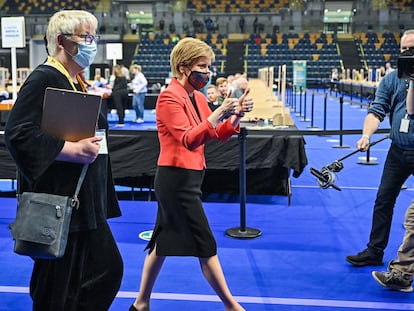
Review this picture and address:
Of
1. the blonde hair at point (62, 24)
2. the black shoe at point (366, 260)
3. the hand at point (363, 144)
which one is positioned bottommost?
the black shoe at point (366, 260)

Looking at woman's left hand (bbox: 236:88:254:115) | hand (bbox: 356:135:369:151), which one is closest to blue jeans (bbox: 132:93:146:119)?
hand (bbox: 356:135:369:151)

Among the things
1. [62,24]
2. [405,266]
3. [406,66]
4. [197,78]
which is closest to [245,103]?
[197,78]

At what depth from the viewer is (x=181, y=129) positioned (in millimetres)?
2588

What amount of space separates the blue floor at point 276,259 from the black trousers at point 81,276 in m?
0.97

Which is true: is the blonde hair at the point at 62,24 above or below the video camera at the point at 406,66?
above

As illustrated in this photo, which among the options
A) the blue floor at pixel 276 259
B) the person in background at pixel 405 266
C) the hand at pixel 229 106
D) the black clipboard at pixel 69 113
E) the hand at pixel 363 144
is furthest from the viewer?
the hand at pixel 363 144

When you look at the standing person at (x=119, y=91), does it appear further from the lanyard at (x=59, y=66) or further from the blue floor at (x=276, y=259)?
the lanyard at (x=59, y=66)

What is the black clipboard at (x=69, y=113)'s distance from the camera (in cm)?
191

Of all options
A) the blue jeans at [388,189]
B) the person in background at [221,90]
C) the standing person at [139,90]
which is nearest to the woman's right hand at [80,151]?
the blue jeans at [388,189]

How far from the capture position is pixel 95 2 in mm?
41938

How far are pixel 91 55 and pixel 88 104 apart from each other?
0.25 meters

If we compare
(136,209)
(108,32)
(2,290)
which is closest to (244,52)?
(108,32)

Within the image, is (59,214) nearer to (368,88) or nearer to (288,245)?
(288,245)

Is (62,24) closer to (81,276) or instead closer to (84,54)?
(84,54)
